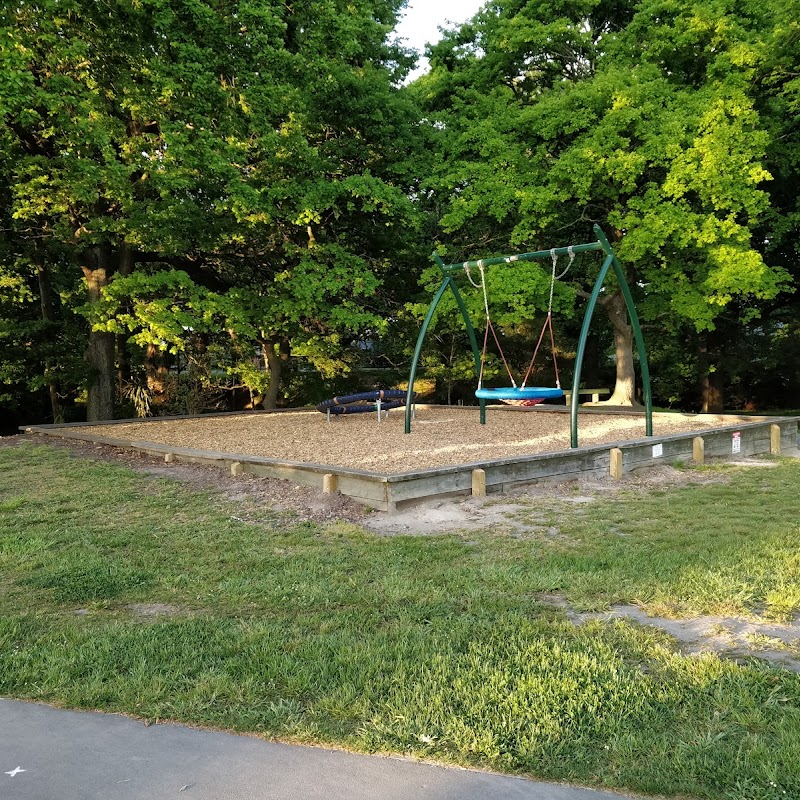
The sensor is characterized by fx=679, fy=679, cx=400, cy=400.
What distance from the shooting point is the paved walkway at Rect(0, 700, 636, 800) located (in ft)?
7.30

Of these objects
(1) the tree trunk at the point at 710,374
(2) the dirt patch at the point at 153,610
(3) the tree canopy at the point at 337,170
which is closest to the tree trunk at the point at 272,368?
(3) the tree canopy at the point at 337,170

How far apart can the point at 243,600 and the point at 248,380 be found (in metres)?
14.5

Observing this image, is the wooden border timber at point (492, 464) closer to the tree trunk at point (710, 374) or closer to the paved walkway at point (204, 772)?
the paved walkway at point (204, 772)

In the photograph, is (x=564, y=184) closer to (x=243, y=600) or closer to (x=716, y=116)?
(x=716, y=116)

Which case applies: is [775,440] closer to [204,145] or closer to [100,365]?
[204,145]

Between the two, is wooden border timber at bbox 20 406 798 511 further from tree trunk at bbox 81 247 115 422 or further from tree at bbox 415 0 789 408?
tree at bbox 415 0 789 408

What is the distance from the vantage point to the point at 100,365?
1428 cm

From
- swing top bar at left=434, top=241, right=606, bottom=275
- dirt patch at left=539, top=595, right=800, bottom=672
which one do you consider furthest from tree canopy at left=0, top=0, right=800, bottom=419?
dirt patch at left=539, top=595, right=800, bottom=672

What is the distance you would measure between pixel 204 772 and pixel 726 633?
258cm

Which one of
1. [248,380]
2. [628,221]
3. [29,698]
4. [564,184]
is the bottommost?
[29,698]

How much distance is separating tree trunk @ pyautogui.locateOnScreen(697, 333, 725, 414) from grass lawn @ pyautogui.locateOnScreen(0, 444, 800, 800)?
14.9 meters

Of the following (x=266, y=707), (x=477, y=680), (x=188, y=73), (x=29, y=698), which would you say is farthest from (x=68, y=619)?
(x=188, y=73)

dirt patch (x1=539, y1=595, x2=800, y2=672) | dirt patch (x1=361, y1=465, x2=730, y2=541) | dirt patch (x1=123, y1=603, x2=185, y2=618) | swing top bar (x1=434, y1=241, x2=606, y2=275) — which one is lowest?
dirt patch (x1=123, y1=603, x2=185, y2=618)

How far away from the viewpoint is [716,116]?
1297cm
